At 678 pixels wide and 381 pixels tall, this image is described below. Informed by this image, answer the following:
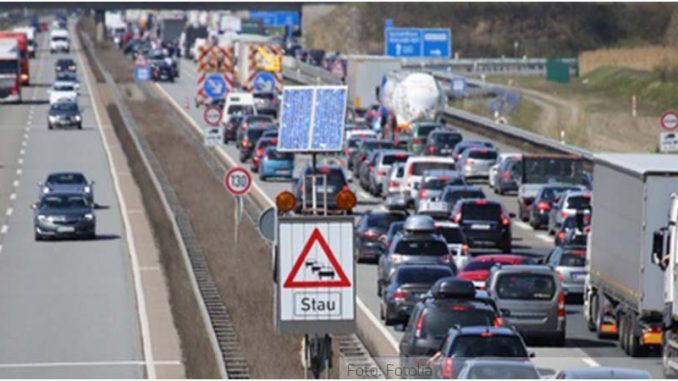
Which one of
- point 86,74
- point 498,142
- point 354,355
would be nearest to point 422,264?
point 354,355

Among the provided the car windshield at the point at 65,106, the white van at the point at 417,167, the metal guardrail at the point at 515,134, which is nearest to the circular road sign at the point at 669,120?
the metal guardrail at the point at 515,134

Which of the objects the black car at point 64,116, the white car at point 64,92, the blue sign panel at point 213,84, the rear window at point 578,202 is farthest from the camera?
the white car at point 64,92

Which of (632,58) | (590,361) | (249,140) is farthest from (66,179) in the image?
(632,58)

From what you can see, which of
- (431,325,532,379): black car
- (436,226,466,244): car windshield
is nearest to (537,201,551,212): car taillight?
(436,226,466,244): car windshield

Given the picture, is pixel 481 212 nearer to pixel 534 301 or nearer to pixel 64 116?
pixel 534 301

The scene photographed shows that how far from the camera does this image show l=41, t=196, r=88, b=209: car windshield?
47844 millimetres

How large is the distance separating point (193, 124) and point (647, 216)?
60960 millimetres

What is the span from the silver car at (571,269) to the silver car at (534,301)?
5.50 metres

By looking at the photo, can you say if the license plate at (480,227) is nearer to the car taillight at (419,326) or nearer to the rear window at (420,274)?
the rear window at (420,274)

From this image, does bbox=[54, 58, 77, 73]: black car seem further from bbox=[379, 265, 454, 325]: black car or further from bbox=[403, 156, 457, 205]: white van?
bbox=[379, 265, 454, 325]: black car

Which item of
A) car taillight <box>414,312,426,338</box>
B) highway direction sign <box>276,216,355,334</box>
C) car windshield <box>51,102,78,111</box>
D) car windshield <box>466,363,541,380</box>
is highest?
highway direction sign <box>276,216,355,334</box>

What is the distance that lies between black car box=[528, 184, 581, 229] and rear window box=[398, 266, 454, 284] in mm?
Answer: 17107

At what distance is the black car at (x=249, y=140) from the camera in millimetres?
70188

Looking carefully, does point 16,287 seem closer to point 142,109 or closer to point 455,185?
point 455,185
